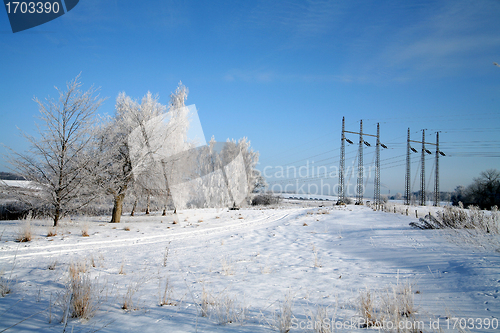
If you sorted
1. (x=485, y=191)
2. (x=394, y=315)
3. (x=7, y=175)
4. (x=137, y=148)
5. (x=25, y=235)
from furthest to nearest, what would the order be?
(x=485, y=191) → (x=137, y=148) → (x=7, y=175) → (x=25, y=235) → (x=394, y=315)

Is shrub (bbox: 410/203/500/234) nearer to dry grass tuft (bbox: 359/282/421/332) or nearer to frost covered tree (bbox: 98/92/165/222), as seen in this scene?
dry grass tuft (bbox: 359/282/421/332)

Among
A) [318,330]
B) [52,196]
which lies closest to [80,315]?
[318,330]

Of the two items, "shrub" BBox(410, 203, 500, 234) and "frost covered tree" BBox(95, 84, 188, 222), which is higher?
"frost covered tree" BBox(95, 84, 188, 222)

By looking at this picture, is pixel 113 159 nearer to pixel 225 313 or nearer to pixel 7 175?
pixel 7 175

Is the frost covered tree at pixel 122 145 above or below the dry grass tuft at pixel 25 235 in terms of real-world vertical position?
above

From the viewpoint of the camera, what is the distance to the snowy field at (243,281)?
3.07 metres

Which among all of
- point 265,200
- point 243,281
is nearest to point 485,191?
point 265,200

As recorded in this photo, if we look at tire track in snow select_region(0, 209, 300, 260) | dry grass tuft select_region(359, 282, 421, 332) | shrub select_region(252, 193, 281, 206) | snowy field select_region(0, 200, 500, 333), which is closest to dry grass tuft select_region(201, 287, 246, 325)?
snowy field select_region(0, 200, 500, 333)

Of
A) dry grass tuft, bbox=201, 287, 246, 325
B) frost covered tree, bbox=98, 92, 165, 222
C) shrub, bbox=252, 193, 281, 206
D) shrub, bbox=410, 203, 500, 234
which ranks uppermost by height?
frost covered tree, bbox=98, 92, 165, 222

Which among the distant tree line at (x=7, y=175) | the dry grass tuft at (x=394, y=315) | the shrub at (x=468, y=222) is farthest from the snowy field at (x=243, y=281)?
the distant tree line at (x=7, y=175)

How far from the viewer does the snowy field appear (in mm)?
3068

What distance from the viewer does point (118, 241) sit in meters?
9.20

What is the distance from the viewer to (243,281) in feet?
16.6

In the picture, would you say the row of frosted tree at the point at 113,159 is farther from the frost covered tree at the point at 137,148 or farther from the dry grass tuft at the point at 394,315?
the dry grass tuft at the point at 394,315
